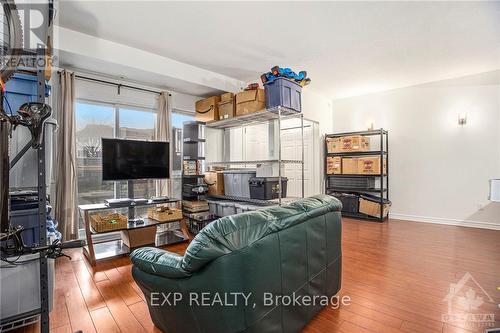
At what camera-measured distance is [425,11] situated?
2.59 meters

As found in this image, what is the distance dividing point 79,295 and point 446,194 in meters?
5.71

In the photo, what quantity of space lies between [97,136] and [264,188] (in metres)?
2.59

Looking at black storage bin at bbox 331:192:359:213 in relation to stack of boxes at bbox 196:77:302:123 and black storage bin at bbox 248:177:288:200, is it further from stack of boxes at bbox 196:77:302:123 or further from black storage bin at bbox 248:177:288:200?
stack of boxes at bbox 196:77:302:123

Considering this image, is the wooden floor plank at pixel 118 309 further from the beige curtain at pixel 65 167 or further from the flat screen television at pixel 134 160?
the flat screen television at pixel 134 160

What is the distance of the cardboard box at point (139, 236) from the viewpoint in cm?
323

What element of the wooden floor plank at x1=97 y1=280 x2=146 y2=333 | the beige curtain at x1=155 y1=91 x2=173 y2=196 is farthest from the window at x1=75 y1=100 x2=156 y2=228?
the wooden floor plank at x1=97 y1=280 x2=146 y2=333

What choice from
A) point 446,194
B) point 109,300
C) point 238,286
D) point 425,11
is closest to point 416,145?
point 446,194

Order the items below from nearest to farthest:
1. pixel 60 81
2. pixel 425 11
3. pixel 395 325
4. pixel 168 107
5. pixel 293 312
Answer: pixel 293 312 < pixel 395 325 < pixel 425 11 < pixel 60 81 < pixel 168 107

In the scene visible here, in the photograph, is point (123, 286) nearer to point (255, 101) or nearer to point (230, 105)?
point (255, 101)

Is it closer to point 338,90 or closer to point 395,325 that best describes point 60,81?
point 395,325

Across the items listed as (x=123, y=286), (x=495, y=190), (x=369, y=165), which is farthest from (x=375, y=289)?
(x=369, y=165)

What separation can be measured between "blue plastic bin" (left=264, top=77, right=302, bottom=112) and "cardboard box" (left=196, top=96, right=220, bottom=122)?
3.54 ft

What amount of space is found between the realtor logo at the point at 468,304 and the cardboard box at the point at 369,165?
265 cm

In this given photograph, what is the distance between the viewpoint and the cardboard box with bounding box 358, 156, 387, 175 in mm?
4875
